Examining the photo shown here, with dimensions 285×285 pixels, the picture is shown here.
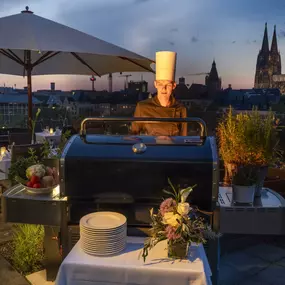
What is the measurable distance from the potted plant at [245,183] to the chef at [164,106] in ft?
3.20

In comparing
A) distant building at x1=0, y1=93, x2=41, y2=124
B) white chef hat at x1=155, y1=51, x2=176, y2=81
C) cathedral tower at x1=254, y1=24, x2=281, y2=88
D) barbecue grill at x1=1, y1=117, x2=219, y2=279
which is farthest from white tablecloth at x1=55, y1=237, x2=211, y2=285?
cathedral tower at x1=254, y1=24, x2=281, y2=88

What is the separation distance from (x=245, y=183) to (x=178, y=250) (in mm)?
600

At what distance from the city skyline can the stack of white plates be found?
9.48ft

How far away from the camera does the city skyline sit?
8.66 metres

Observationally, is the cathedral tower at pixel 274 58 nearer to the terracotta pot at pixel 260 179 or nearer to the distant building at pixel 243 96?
the distant building at pixel 243 96

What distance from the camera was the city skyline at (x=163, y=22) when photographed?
866 centimetres

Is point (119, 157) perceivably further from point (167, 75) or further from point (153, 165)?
point (167, 75)

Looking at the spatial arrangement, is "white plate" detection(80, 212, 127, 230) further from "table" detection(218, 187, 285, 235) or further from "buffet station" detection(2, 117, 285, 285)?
"table" detection(218, 187, 285, 235)

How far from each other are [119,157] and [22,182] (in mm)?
701

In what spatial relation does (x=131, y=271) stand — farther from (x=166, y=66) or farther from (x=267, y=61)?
(x=267, y=61)

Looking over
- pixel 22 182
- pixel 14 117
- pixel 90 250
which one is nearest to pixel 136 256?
pixel 90 250

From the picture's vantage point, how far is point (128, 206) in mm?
1751

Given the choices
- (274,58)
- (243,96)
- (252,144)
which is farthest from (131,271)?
(274,58)

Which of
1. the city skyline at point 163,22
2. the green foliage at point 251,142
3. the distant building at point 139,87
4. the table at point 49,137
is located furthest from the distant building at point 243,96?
the green foliage at point 251,142
